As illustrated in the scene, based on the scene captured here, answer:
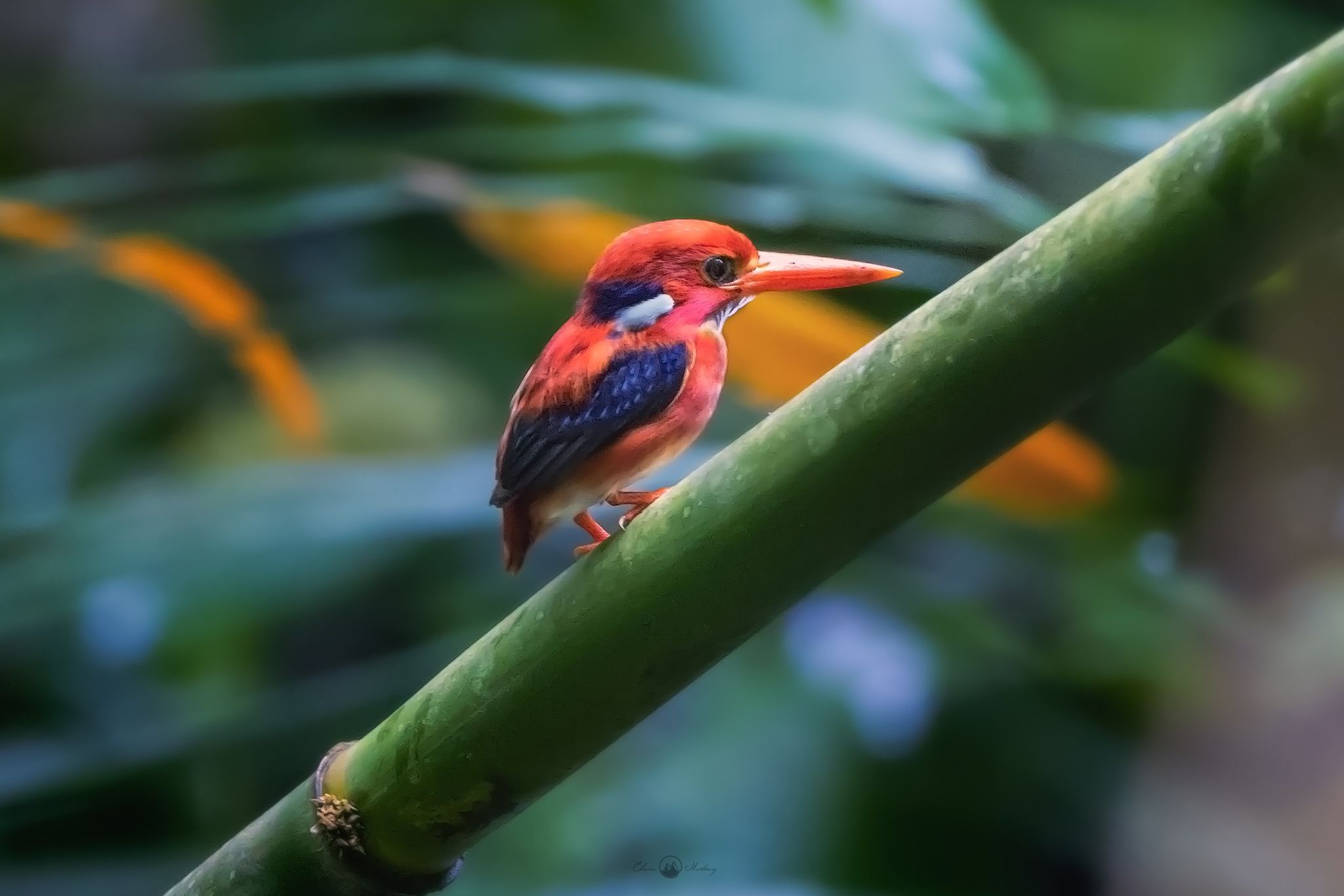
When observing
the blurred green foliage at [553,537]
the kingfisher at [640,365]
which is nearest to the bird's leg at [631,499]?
the kingfisher at [640,365]

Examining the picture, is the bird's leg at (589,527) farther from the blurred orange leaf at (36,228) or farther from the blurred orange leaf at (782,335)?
the blurred orange leaf at (36,228)

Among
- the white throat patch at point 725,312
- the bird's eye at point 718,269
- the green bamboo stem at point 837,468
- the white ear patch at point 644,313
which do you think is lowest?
the green bamboo stem at point 837,468

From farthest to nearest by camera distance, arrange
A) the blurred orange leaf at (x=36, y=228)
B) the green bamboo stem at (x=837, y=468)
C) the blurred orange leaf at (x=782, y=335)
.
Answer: the blurred orange leaf at (x=36, y=228)
the blurred orange leaf at (x=782, y=335)
the green bamboo stem at (x=837, y=468)

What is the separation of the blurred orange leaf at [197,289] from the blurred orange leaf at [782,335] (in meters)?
0.20

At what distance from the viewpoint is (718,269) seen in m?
0.50

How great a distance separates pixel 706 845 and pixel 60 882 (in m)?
0.59

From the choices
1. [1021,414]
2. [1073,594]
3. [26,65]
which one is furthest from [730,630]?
[26,65]

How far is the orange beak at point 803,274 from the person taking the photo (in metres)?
0.48

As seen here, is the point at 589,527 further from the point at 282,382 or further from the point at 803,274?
the point at 282,382

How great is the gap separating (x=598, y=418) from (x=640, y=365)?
28 mm

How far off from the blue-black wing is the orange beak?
0.04 m

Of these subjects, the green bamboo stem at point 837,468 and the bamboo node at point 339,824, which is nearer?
the green bamboo stem at point 837,468

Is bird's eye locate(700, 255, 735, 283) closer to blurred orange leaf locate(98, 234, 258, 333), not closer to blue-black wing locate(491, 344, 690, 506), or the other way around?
blue-black wing locate(491, 344, 690, 506)

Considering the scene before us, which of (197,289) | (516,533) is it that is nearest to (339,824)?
(516,533)
